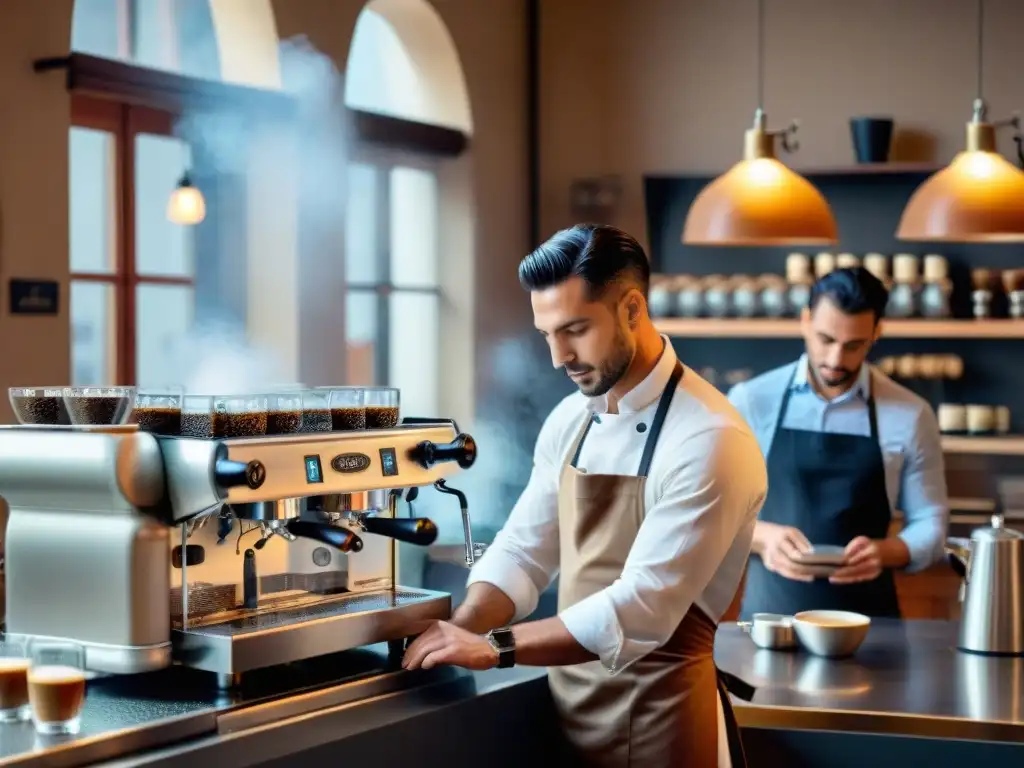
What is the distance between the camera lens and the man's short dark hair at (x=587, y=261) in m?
2.24

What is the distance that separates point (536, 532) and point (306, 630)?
2.21 feet

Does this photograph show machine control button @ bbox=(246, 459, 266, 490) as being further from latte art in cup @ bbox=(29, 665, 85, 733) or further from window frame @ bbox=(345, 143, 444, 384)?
window frame @ bbox=(345, 143, 444, 384)

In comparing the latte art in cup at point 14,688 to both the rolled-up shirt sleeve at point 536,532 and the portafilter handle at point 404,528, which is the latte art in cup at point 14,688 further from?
the rolled-up shirt sleeve at point 536,532

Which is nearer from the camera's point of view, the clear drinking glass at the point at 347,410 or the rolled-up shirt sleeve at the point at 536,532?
the clear drinking glass at the point at 347,410

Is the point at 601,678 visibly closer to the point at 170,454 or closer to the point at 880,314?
the point at 170,454

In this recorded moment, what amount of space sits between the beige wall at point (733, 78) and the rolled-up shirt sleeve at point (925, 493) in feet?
8.02

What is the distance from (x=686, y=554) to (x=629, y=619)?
131 millimetres

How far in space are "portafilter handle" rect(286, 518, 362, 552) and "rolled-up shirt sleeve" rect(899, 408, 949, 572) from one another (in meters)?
2.08

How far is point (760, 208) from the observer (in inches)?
145

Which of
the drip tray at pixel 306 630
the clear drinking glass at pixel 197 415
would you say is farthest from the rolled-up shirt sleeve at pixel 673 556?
the clear drinking glass at pixel 197 415

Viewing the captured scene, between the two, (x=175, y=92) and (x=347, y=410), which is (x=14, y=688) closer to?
(x=347, y=410)

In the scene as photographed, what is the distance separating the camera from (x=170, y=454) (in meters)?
1.88

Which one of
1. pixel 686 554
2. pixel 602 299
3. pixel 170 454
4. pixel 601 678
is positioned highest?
pixel 602 299

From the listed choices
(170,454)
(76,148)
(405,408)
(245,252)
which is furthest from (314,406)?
(405,408)
